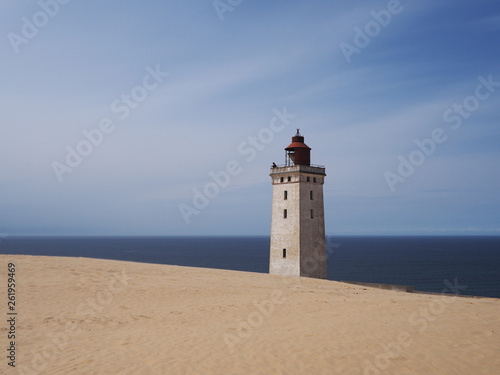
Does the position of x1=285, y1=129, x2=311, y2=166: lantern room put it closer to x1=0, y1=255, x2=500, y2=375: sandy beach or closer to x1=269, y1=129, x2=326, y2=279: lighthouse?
x1=269, y1=129, x2=326, y2=279: lighthouse

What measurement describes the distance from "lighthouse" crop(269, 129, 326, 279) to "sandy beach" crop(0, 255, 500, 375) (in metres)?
13.0

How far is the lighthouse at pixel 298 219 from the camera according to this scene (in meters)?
35.7

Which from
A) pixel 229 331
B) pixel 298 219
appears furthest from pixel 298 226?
pixel 229 331

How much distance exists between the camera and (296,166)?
36.5 metres

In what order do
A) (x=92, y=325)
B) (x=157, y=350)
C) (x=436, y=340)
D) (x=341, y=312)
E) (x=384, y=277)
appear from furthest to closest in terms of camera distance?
(x=384, y=277)
(x=341, y=312)
(x=92, y=325)
(x=436, y=340)
(x=157, y=350)

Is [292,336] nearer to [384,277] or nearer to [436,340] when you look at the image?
[436,340]

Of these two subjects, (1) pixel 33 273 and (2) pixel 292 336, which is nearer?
(2) pixel 292 336

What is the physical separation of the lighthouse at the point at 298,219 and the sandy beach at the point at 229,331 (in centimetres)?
1296

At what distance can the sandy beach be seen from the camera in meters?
10.8

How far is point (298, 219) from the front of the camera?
35.5 meters

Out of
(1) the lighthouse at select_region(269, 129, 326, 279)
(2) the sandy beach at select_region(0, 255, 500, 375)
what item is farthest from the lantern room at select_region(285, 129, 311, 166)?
(2) the sandy beach at select_region(0, 255, 500, 375)

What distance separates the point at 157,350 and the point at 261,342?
3215 mm

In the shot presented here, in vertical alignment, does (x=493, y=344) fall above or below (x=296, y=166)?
below

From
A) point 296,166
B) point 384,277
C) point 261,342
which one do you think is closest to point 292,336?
point 261,342
